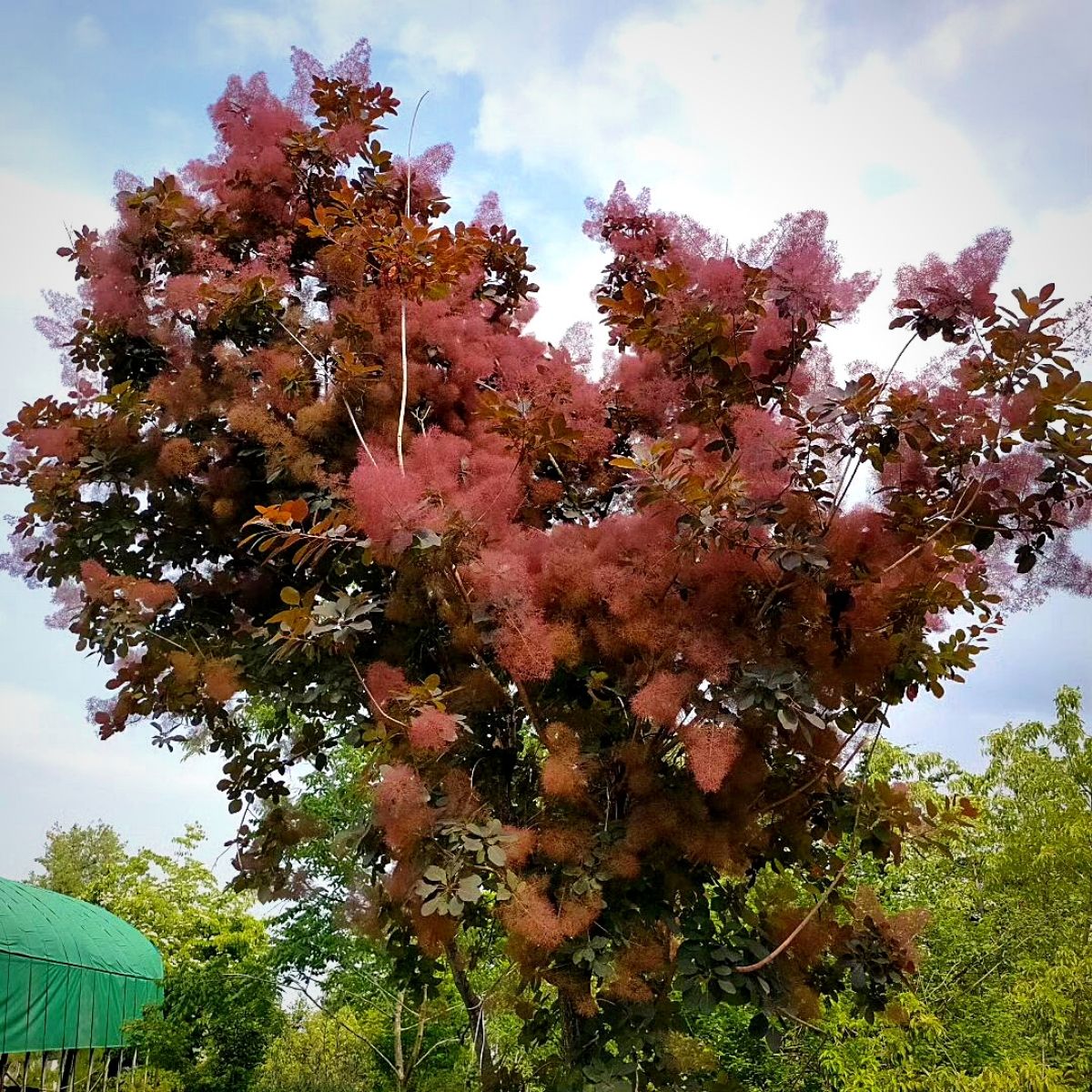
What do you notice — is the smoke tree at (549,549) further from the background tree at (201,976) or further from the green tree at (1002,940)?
the background tree at (201,976)

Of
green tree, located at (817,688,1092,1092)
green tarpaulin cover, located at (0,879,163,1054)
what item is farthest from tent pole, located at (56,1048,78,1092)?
green tree, located at (817,688,1092,1092)

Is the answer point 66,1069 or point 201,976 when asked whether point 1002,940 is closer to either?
point 201,976

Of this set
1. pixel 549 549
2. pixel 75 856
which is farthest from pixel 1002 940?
pixel 75 856

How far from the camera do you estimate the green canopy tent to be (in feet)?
40.0

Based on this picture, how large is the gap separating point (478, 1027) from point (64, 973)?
35.8 ft

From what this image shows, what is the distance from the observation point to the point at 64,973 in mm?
13234

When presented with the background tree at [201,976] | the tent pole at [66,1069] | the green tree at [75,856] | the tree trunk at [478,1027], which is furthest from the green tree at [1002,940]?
the green tree at [75,856]

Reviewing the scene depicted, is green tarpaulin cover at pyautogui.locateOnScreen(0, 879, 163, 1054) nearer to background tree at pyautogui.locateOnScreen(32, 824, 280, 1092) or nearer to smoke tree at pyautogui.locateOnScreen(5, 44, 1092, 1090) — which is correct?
background tree at pyautogui.locateOnScreen(32, 824, 280, 1092)

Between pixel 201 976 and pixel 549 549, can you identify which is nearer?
pixel 549 549

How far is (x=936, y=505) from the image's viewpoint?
3678 mm

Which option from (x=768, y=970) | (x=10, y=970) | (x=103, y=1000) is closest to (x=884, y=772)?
(x=768, y=970)

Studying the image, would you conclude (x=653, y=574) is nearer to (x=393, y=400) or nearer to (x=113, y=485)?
(x=393, y=400)

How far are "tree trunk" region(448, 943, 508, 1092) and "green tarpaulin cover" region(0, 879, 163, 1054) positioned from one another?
32.0 ft

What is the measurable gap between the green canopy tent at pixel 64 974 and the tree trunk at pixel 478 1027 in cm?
974
